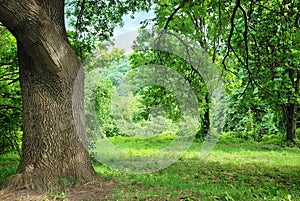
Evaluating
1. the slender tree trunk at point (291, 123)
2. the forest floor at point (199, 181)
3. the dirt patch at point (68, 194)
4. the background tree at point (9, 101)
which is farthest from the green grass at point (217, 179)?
the background tree at point (9, 101)

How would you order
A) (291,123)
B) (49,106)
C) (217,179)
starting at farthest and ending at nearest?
(291,123) < (217,179) < (49,106)

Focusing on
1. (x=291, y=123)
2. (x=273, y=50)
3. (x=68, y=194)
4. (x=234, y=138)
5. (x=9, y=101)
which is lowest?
(x=68, y=194)

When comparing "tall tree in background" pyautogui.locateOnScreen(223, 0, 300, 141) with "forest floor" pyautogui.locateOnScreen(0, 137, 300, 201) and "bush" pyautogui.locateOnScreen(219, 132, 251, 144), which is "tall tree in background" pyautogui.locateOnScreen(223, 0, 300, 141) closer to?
"forest floor" pyautogui.locateOnScreen(0, 137, 300, 201)

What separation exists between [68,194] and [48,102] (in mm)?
1338

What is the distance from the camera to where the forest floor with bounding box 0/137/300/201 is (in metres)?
Answer: 4.12

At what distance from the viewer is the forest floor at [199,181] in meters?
4.12

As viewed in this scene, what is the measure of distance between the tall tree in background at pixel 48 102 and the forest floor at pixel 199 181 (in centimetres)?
34

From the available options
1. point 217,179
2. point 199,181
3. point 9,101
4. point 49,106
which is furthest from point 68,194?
point 9,101

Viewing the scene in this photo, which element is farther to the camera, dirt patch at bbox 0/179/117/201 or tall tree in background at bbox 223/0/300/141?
tall tree in background at bbox 223/0/300/141

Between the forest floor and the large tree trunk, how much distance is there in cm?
32

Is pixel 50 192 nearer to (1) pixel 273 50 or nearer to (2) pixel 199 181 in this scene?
(2) pixel 199 181

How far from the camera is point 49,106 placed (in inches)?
178

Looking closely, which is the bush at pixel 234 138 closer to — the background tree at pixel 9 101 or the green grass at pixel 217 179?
the green grass at pixel 217 179

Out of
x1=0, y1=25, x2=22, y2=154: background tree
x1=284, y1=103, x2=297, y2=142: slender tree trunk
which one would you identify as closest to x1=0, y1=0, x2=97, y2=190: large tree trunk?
x1=0, y1=25, x2=22, y2=154: background tree
